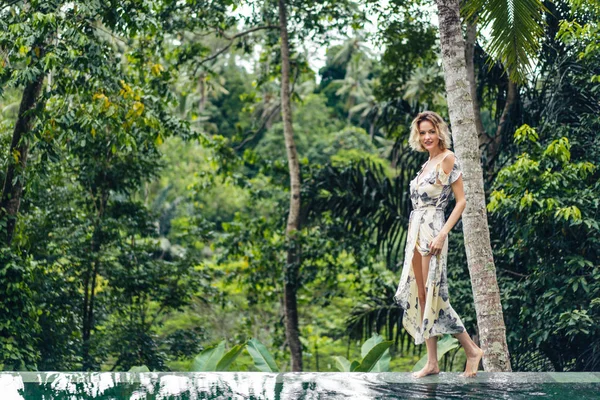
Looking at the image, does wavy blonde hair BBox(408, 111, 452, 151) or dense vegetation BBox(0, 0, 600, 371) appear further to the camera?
dense vegetation BBox(0, 0, 600, 371)

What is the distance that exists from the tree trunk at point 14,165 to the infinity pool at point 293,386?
4155 mm

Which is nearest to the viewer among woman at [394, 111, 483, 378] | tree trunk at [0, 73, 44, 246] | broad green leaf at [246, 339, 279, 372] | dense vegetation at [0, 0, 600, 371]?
woman at [394, 111, 483, 378]

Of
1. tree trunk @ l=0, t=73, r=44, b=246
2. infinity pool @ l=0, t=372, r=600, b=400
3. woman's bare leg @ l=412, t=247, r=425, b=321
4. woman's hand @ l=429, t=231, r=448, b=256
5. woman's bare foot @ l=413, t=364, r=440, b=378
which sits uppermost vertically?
tree trunk @ l=0, t=73, r=44, b=246

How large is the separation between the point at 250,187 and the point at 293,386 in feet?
29.6

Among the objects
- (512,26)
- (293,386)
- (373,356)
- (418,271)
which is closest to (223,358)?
(373,356)

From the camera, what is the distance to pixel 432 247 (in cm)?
430

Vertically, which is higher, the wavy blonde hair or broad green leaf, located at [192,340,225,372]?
the wavy blonde hair

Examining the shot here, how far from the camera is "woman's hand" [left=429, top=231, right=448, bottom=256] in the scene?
4.28m

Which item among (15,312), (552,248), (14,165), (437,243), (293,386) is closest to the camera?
(293,386)

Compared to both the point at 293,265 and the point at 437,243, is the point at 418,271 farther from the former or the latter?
the point at 293,265

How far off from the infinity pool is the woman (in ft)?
0.79

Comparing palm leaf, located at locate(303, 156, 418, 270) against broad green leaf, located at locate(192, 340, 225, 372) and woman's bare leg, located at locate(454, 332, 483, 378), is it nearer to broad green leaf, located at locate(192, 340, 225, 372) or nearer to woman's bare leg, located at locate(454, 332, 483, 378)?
broad green leaf, located at locate(192, 340, 225, 372)

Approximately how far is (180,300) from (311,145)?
20119mm

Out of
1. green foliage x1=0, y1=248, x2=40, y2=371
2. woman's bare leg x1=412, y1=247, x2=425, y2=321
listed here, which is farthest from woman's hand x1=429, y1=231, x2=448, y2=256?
green foliage x1=0, y1=248, x2=40, y2=371
